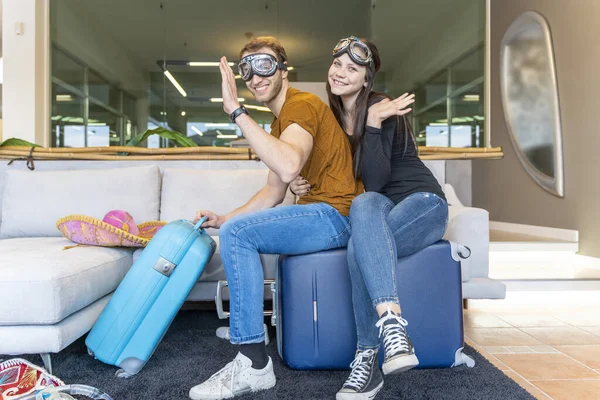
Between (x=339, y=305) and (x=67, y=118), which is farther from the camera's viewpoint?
(x=67, y=118)

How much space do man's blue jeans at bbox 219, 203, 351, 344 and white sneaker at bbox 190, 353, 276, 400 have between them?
0.07 meters

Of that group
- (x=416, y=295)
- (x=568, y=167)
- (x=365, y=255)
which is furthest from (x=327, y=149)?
(x=568, y=167)

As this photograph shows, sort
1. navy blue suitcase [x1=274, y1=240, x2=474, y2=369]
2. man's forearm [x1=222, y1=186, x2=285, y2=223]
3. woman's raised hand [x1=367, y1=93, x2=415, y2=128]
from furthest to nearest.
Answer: man's forearm [x1=222, y1=186, x2=285, y2=223] < navy blue suitcase [x1=274, y1=240, x2=474, y2=369] < woman's raised hand [x1=367, y1=93, x2=415, y2=128]

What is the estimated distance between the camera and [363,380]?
142cm

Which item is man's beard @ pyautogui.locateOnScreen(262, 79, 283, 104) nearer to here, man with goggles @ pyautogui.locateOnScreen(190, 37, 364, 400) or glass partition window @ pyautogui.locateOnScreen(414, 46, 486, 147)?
man with goggles @ pyautogui.locateOnScreen(190, 37, 364, 400)

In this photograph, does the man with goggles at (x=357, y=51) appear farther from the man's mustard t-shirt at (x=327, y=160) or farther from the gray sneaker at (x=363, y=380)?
the gray sneaker at (x=363, y=380)

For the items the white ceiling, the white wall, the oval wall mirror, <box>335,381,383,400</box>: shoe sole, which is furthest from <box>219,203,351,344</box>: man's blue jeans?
the white ceiling

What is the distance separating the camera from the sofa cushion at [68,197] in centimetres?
249

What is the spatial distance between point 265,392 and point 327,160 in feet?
2.34

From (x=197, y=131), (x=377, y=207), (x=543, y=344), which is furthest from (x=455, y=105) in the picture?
(x=377, y=207)

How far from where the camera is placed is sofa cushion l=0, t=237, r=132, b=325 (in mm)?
1448

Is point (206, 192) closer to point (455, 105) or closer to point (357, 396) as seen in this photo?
point (357, 396)

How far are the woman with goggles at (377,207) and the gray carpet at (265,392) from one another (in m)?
0.13

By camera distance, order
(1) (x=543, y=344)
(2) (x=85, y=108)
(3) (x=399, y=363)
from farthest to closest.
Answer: (2) (x=85, y=108)
(1) (x=543, y=344)
(3) (x=399, y=363)
